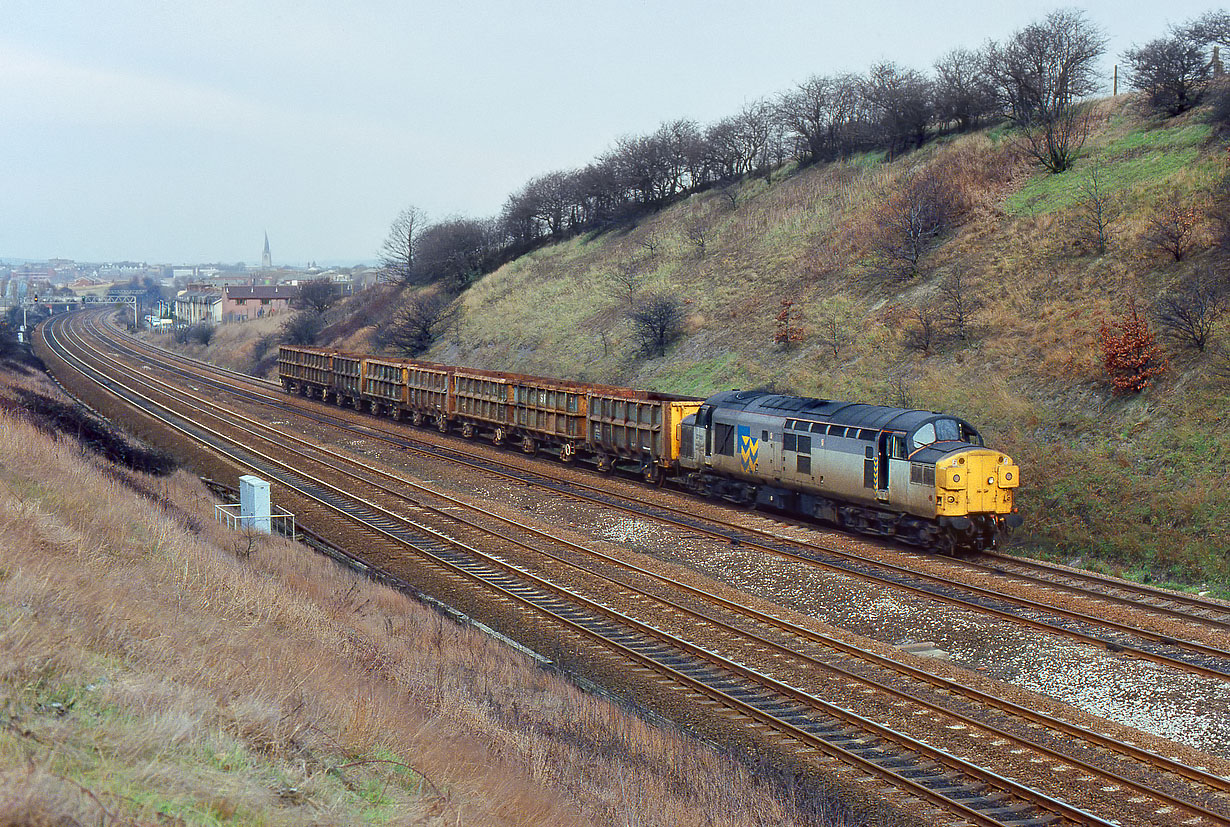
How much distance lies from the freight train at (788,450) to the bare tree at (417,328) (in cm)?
2849

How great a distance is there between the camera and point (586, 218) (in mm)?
79438

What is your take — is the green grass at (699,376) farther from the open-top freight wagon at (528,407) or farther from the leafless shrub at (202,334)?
the leafless shrub at (202,334)

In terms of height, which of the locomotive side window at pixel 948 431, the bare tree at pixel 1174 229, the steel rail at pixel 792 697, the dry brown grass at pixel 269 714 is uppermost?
the bare tree at pixel 1174 229

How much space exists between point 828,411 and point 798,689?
10.8 m

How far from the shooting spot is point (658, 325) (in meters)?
45.8

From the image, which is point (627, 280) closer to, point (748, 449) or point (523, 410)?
point (523, 410)

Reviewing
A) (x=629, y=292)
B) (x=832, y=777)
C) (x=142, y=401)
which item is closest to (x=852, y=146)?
(x=629, y=292)

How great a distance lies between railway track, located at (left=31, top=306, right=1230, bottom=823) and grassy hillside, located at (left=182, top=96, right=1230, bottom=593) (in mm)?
8418

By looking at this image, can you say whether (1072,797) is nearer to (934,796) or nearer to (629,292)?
(934,796)

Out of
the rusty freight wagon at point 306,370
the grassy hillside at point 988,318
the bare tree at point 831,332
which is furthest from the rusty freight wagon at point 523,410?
the rusty freight wagon at point 306,370

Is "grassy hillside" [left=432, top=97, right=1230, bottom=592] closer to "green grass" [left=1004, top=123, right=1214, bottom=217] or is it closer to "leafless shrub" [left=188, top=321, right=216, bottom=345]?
"green grass" [left=1004, top=123, right=1214, bottom=217]

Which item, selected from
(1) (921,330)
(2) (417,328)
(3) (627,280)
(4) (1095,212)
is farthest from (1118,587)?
(2) (417,328)

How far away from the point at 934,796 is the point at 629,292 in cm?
4632

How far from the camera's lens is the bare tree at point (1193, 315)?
2325cm
